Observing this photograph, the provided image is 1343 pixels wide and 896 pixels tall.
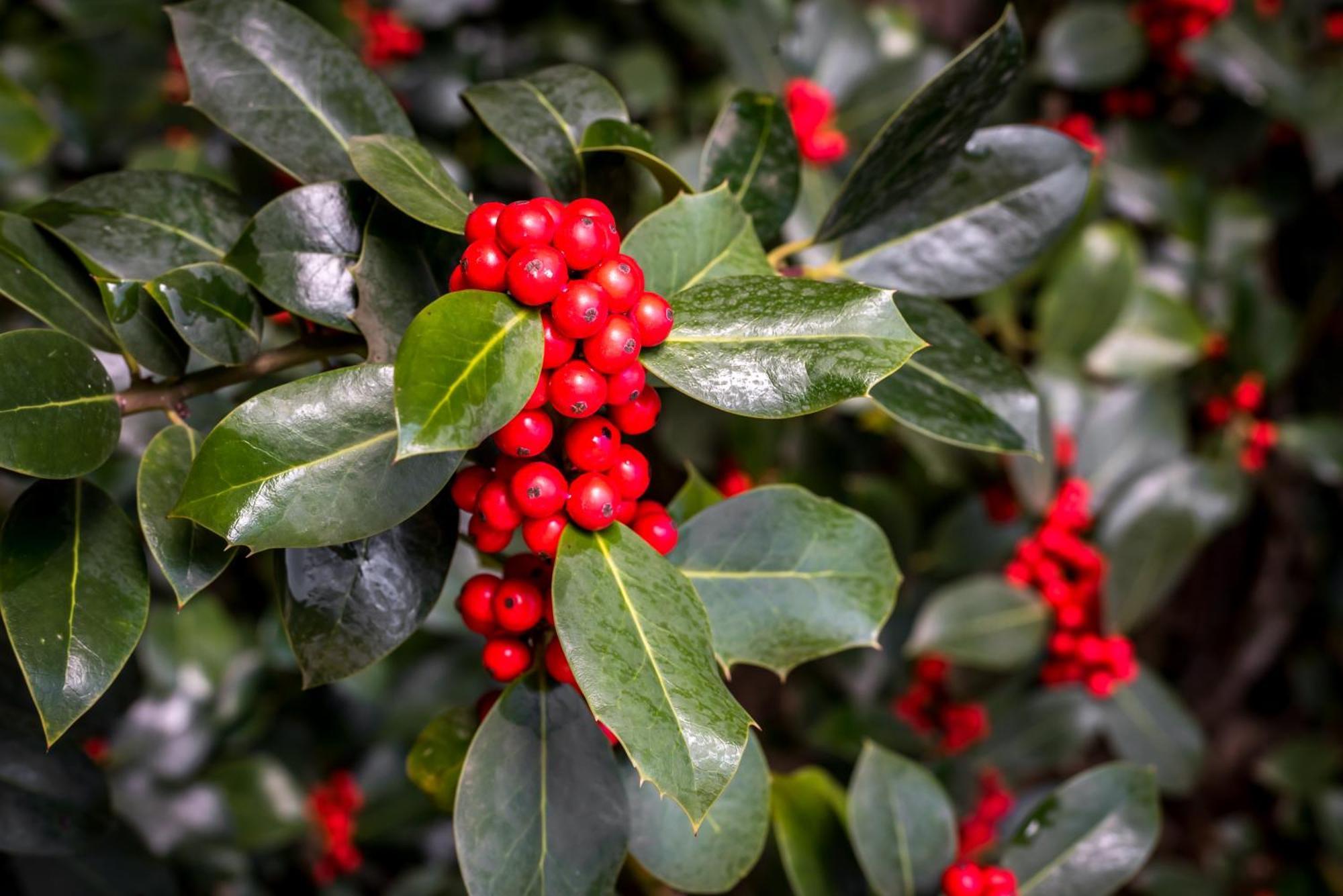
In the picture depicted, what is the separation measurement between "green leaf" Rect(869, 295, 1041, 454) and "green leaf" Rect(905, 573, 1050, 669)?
1.85ft

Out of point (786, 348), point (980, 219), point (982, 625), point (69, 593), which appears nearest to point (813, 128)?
point (980, 219)

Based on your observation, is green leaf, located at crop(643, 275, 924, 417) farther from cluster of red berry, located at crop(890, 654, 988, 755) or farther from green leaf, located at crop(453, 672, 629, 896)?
cluster of red berry, located at crop(890, 654, 988, 755)

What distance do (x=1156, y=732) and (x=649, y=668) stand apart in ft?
3.95

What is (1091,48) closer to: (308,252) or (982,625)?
(982,625)

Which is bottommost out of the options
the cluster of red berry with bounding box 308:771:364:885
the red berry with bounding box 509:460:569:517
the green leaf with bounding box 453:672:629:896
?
the cluster of red berry with bounding box 308:771:364:885

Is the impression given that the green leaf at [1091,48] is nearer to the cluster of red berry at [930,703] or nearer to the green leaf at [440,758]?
the cluster of red berry at [930,703]

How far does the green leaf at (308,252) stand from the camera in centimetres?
68

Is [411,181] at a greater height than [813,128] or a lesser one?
greater

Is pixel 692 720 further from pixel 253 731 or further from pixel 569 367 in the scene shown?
pixel 253 731

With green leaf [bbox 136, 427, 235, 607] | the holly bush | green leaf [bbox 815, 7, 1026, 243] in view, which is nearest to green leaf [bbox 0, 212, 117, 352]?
Result: the holly bush

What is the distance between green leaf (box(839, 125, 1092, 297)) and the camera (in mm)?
921

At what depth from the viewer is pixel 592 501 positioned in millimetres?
632

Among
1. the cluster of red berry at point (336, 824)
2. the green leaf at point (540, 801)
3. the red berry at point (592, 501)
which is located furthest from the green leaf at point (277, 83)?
the cluster of red berry at point (336, 824)

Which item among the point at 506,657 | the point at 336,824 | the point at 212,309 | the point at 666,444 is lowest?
the point at 336,824
